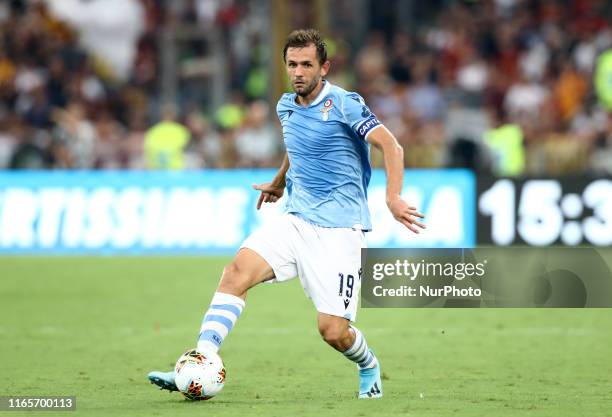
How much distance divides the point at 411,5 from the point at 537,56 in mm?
→ 3299

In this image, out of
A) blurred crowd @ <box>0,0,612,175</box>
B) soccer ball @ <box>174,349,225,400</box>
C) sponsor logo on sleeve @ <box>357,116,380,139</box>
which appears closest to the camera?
soccer ball @ <box>174,349,225,400</box>

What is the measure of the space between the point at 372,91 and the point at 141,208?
22.0 feet

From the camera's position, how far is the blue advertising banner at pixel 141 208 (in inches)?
704

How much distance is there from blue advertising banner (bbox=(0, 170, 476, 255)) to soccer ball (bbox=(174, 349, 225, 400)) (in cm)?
1040

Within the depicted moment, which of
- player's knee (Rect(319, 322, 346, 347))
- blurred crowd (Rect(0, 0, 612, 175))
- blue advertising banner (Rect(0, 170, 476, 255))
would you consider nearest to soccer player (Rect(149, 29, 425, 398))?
player's knee (Rect(319, 322, 346, 347))

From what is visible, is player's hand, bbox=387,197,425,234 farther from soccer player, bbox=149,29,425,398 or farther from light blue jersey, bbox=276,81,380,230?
light blue jersey, bbox=276,81,380,230

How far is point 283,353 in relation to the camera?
33.4 feet

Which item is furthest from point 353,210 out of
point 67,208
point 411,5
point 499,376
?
point 411,5

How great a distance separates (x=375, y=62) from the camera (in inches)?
939

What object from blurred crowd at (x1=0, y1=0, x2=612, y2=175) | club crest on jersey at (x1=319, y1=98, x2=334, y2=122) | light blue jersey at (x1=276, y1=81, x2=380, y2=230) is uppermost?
blurred crowd at (x1=0, y1=0, x2=612, y2=175)

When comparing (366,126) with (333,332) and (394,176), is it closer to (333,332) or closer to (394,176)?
(394,176)

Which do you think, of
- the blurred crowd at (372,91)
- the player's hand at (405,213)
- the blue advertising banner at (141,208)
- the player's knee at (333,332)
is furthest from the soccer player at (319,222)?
the blurred crowd at (372,91)

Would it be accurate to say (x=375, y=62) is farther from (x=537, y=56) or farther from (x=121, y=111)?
(x=121, y=111)

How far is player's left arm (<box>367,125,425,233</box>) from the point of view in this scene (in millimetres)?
7035
